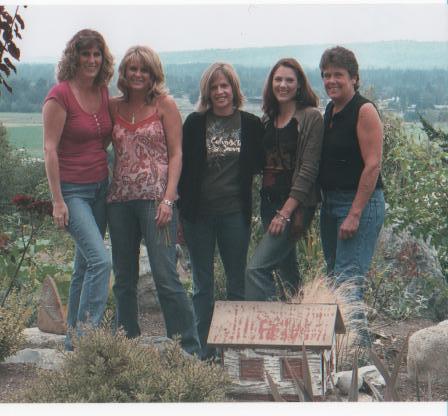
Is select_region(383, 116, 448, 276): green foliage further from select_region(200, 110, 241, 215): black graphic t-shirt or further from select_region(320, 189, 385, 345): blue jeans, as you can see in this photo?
select_region(200, 110, 241, 215): black graphic t-shirt

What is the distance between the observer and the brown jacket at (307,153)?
556 centimetres

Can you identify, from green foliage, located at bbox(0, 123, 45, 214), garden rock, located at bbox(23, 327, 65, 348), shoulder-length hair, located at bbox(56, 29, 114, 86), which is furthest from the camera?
green foliage, located at bbox(0, 123, 45, 214)

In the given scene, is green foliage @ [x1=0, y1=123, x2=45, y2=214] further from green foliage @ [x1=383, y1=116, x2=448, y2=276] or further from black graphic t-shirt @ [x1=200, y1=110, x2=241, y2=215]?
green foliage @ [x1=383, y1=116, x2=448, y2=276]

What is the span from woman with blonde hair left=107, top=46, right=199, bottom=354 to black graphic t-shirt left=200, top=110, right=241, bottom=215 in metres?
0.19

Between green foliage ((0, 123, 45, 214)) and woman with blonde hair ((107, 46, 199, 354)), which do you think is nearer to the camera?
A: woman with blonde hair ((107, 46, 199, 354))

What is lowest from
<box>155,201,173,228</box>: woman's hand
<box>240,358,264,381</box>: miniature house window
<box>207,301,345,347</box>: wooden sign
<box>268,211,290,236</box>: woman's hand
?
<box>240,358,264,381</box>: miniature house window

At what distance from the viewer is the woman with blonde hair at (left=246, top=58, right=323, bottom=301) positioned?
5.58 m

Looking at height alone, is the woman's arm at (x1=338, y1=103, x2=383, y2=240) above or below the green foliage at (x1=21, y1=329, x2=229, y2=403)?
above

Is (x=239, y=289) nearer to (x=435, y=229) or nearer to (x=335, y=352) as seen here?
(x=335, y=352)

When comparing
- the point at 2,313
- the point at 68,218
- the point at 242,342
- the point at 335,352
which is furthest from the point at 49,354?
the point at 335,352

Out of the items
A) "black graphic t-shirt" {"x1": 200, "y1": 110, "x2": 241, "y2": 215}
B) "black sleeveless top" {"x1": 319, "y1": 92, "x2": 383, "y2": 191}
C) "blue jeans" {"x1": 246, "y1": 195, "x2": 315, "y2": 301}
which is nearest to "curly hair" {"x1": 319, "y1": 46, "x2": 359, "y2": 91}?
"black sleeveless top" {"x1": 319, "y1": 92, "x2": 383, "y2": 191}

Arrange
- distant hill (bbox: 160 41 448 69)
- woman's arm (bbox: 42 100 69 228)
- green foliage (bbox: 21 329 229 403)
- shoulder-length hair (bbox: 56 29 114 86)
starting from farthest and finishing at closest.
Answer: distant hill (bbox: 160 41 448 69) → shoulder-length hair (bbox: 56 29 114 86) → woman's arm (bbox: 42 100 69 228) → green foliage (bbox: 21 329 229 403)

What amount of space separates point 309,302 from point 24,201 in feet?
6.72

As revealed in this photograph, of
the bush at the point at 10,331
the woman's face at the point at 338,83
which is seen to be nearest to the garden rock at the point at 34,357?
the bush at the point at 10,331
